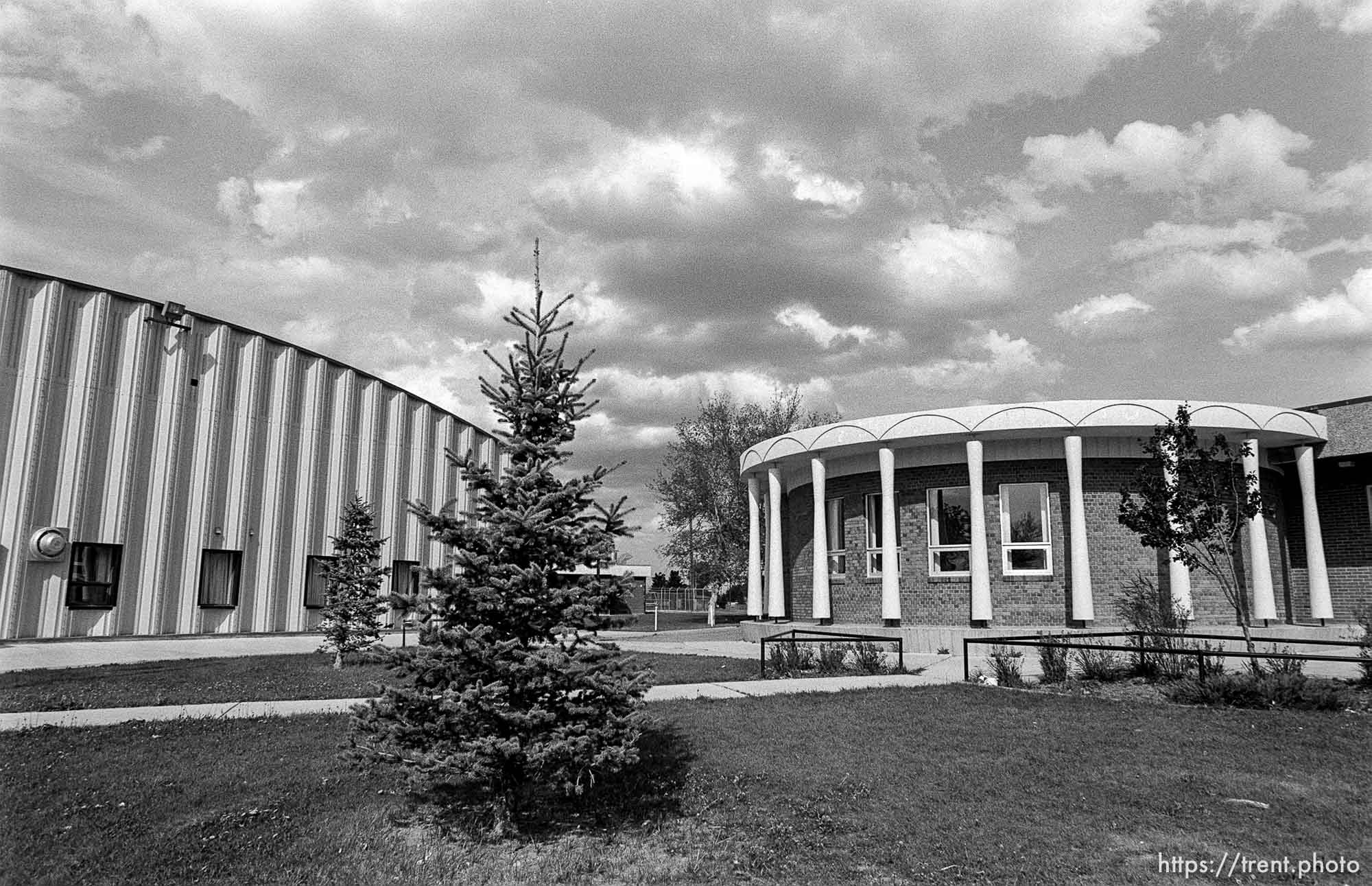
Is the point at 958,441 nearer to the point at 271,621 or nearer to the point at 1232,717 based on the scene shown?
the point at 1232,717

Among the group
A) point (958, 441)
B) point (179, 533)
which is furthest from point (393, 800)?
point (179, 533)

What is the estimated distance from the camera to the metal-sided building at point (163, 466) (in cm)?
2073

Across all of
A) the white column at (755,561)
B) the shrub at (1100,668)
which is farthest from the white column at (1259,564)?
the white column at (755,561)

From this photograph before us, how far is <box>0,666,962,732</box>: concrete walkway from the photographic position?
966cm

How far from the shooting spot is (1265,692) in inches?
390

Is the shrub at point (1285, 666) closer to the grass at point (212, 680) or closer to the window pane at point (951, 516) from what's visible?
the grass at point (212, 680)

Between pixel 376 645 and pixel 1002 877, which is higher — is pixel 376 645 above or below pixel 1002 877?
above

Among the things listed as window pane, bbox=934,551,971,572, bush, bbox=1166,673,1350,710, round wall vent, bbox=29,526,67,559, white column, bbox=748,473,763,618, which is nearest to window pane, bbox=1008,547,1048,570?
window pane, bbox=934,551,971,572

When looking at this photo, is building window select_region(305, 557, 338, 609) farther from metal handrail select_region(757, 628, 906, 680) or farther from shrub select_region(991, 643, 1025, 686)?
shrub select_region(991, 643, 1025, 686)

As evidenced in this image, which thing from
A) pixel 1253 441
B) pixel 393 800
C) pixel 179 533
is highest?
pixel 1253 441

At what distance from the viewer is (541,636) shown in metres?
5.95

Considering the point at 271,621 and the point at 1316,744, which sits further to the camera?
the point at 271,621

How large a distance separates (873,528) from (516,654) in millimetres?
16598

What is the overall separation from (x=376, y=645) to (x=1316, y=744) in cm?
827
